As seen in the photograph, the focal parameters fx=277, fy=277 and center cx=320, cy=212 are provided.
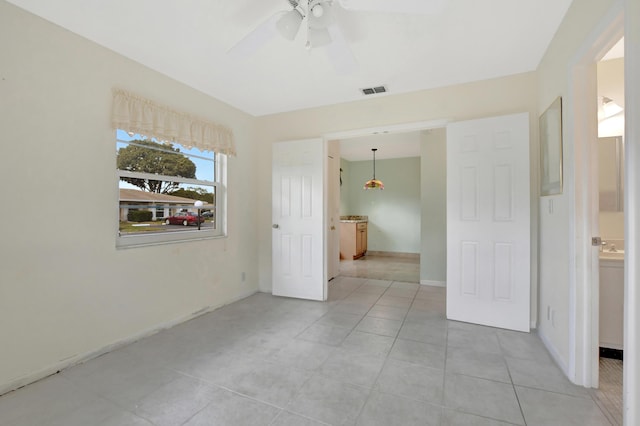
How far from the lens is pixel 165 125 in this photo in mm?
2812

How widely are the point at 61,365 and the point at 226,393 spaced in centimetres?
137

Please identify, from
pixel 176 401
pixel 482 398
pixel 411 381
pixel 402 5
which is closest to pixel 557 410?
pixel 482 398

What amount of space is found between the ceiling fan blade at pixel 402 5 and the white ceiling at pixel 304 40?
13 centimetres

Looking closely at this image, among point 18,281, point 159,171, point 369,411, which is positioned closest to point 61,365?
point 18,281

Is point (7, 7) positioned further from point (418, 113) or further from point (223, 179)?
point (418, 113)

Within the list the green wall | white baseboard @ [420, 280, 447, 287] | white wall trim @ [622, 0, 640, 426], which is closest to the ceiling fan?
white wall trim @ [622, 0, 640, 426]

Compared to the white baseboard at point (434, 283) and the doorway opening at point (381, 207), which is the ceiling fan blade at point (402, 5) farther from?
the doorway opening at point (381, 207)

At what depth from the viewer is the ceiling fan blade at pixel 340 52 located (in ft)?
5.95

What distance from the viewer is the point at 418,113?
10.7ft

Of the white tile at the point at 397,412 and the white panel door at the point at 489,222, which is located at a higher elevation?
the white panel door at the point at 489,222

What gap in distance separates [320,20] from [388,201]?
21.4ft

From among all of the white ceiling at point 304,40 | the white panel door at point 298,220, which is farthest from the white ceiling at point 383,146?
the white ceiling at point 304,40

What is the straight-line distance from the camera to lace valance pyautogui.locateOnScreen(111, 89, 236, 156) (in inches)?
97.0

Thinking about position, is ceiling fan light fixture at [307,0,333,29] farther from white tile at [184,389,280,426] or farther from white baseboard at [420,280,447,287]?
white baseboard at [420,280,447,287]
